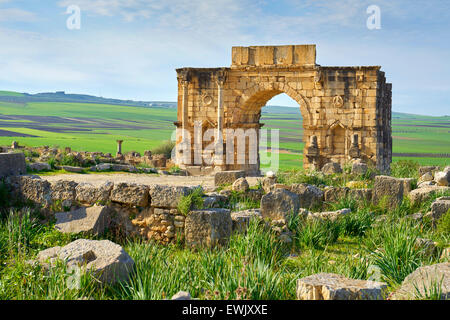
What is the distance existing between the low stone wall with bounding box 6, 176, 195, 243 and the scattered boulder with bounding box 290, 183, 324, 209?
363 cm

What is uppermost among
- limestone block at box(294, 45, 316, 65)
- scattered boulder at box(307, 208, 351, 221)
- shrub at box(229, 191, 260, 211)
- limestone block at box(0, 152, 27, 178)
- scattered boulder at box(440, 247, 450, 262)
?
limestone block at box(294, 45, 316, 65)

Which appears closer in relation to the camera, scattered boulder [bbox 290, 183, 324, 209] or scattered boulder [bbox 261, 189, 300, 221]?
scattered boulder [bbox 261, 189, 300, 221]

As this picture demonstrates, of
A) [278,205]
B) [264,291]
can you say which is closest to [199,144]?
[278,205]

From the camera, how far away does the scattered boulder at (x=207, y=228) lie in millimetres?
7402

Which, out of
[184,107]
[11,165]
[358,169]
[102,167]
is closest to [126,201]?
[11,165]

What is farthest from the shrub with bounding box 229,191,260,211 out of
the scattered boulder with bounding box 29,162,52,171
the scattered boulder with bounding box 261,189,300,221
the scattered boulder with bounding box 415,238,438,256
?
the scattered boulder with bounding box 29,162,52,171

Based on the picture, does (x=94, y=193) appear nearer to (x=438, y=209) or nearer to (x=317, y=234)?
(x=317, y=234)

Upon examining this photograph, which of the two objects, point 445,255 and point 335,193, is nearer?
point 445,255

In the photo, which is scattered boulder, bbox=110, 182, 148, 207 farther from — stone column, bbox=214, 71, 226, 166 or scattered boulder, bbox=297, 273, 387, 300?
stone column, bbox=214, 71, 226, 166

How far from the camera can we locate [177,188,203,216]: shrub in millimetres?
7641

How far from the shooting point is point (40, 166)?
17281 mm

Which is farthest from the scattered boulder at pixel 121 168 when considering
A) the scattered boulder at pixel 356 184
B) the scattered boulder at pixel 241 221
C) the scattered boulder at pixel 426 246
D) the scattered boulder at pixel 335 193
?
the scattered boulder at pixel 426 246

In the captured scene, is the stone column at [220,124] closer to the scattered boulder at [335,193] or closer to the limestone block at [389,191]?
the scattered boulder at [335,193]

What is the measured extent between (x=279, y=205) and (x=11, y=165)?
4603 mm
